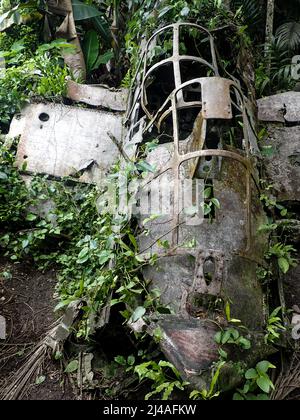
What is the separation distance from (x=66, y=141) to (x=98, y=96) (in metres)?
0.91

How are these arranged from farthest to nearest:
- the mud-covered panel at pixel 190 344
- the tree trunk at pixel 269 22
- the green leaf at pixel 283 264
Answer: the tree trunk at pixel 269 22, the green leaf at pixel 283 264, the mud-covered panel at pixel 190 344

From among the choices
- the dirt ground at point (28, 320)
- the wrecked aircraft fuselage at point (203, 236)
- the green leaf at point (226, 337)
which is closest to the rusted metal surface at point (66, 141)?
the dirt ground at point (28, 320)

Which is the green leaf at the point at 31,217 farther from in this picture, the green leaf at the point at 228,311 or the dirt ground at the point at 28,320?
the green leaf at the point at 228,311

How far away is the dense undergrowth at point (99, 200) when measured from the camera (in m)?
3.34

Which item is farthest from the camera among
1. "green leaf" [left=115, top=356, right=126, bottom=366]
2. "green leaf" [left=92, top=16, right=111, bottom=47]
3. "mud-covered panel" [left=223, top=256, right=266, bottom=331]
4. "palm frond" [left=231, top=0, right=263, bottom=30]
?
"palm frond" [left=231, top=0, right=263, bottom=30]

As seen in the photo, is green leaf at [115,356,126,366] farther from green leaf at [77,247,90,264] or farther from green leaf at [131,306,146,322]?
green leaf at [77,247,90,264]

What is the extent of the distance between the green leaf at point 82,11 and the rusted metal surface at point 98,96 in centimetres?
129

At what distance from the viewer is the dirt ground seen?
3641 mm

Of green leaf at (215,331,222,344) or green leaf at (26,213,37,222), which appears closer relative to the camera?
green leaf at (215,331,222,344)

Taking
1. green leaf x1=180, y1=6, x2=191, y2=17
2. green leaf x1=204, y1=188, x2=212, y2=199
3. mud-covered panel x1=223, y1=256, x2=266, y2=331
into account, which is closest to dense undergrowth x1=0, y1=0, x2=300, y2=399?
green leaf x1=180, y1=6, x2=191, y2=17

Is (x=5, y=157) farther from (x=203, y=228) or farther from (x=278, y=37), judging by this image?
(x=278, y=37)

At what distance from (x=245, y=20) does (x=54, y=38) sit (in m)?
3.22

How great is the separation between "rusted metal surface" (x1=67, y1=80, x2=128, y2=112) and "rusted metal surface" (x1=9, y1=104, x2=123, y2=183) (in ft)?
0.59
